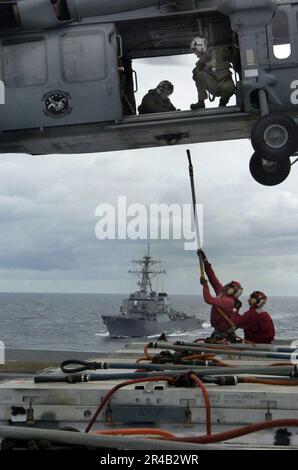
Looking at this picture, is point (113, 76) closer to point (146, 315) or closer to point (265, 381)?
point (265, 381)

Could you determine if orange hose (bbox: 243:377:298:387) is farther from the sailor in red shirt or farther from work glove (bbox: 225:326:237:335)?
the sailor in red shirt

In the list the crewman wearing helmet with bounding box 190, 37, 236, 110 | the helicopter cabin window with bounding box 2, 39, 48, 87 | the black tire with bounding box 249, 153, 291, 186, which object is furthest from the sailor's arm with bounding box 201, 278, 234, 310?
the helicopter cabin window with bounding box 2, 39, 48, 87

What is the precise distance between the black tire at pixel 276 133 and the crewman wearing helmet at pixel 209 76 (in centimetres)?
92

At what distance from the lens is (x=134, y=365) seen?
14.6 ft

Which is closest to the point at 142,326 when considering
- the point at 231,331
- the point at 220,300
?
the point at 220,300

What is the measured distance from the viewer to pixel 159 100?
10.8 m

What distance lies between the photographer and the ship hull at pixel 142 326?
247ft

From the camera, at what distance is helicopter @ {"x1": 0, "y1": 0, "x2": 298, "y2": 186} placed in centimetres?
984
